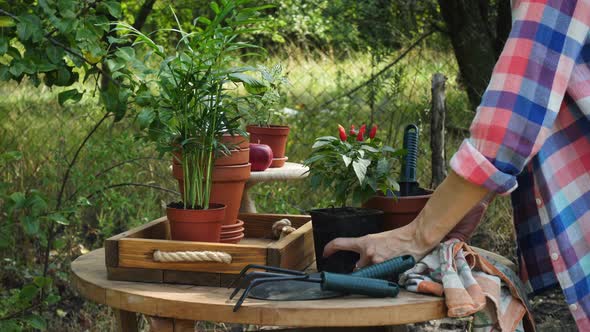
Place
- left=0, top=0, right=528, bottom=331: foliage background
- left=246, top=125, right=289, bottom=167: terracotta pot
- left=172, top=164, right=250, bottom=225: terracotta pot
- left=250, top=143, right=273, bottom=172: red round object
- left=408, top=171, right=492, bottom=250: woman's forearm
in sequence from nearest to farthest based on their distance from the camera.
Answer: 1. left=408, top=171, right=492, bottom=250: woman's forearm
2. left=172, top=164, right=250, bottom=225: terracotta pot
3. left=250, top=143, right=273, bottom=172: red round object
4. left=246, top=125, right=289, bottom=167: terracotta pot
5. left=0, top=0, right=528, bottom=331: foliage background

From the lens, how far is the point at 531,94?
1.51 meters

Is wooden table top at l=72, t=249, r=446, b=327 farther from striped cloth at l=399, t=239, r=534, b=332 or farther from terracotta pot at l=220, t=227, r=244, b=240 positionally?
terracotta pot at l=220, t=227, r=244, b=240

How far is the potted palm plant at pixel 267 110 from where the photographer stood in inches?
71.1

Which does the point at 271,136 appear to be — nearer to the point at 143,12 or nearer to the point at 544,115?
the point at 544,115

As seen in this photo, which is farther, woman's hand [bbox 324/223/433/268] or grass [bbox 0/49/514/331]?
grass [bbox 0/49/514/331]

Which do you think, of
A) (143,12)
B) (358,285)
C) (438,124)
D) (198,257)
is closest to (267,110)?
(198,257)

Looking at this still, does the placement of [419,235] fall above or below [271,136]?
below

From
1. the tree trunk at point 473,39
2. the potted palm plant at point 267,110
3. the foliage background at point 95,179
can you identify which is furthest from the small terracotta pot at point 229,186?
the tree trunk at point 473,39

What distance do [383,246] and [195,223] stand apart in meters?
0.37

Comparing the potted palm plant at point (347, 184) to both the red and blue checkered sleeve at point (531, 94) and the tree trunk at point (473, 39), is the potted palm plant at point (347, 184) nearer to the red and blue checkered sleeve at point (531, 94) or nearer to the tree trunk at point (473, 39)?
the red and blue checkered sleeve at point (531, 94)

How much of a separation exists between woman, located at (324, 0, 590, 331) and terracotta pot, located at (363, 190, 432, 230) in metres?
0.11

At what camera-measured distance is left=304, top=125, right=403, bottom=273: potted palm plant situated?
5.49ft

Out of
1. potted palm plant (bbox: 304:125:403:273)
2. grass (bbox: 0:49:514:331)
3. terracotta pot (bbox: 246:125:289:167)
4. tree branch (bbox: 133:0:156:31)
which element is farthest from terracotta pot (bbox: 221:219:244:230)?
tree branch (bbox: 133:0:156:31)

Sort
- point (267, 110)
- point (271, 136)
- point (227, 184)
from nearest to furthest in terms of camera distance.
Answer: point (227, 184)
point (267, 110)
point (271, 136)
